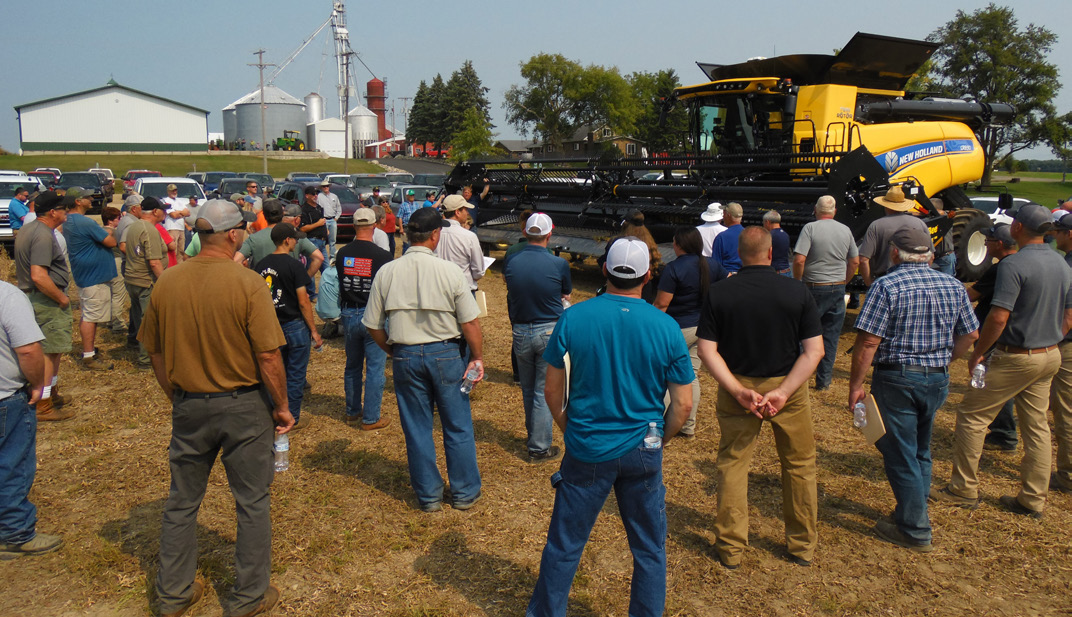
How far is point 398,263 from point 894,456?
3.07 m

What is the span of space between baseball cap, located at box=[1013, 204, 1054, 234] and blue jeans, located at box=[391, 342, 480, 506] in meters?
3.57

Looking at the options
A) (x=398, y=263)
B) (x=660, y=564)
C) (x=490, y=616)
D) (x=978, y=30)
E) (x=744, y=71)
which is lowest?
(x=490, y=616)

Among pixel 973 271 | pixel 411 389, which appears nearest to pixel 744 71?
pixel 973 271

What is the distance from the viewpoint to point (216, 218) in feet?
10.7

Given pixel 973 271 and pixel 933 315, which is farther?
pixel 973 271

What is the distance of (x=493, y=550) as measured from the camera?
4.09 metres

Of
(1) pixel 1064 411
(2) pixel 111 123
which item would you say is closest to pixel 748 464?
(1) pixel 1064 411

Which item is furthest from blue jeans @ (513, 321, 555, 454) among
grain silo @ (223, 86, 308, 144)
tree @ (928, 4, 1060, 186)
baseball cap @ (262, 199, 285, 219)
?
grain silo @ (223, 86, 308, 144)

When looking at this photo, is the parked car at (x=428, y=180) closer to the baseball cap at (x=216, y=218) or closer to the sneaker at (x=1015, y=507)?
the sneaker at (x=1015, y=507)

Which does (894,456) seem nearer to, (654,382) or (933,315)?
(933,315)

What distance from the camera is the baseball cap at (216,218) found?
10.6 feet

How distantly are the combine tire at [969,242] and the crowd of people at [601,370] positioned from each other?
17.1 feet

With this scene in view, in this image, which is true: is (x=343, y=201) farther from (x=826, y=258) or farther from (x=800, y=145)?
(x=826, y=258)

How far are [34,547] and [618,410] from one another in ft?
11.3
